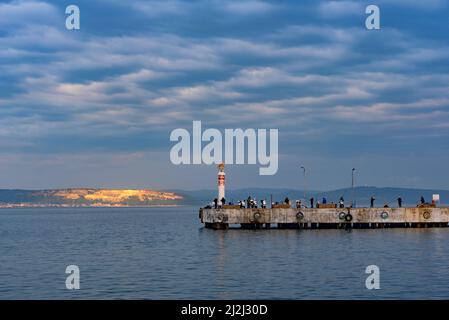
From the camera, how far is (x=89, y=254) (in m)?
77.1

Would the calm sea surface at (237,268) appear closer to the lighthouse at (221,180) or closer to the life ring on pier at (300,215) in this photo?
the life ring on pier at (300,215)

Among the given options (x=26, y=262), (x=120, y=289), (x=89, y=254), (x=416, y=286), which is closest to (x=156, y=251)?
(x=89, y=254)

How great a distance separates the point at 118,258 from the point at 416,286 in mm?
35463

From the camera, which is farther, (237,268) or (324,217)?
(324,217)

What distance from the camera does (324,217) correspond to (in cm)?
10912

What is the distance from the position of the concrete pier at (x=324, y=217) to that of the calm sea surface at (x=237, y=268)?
9781 mm

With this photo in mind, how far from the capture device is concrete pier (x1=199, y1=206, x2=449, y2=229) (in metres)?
108

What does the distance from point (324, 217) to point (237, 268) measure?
51934 millimetres

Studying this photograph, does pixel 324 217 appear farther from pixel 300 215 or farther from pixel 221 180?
pixel 221 180

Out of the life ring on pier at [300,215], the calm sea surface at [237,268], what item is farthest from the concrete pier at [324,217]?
the calm sea surface at [237,268]

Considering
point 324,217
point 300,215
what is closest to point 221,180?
point 300,215

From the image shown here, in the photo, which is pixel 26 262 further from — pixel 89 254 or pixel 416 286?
pixel 416 286

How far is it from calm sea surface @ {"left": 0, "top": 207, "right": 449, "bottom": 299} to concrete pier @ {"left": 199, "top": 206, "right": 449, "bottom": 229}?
978 cm
